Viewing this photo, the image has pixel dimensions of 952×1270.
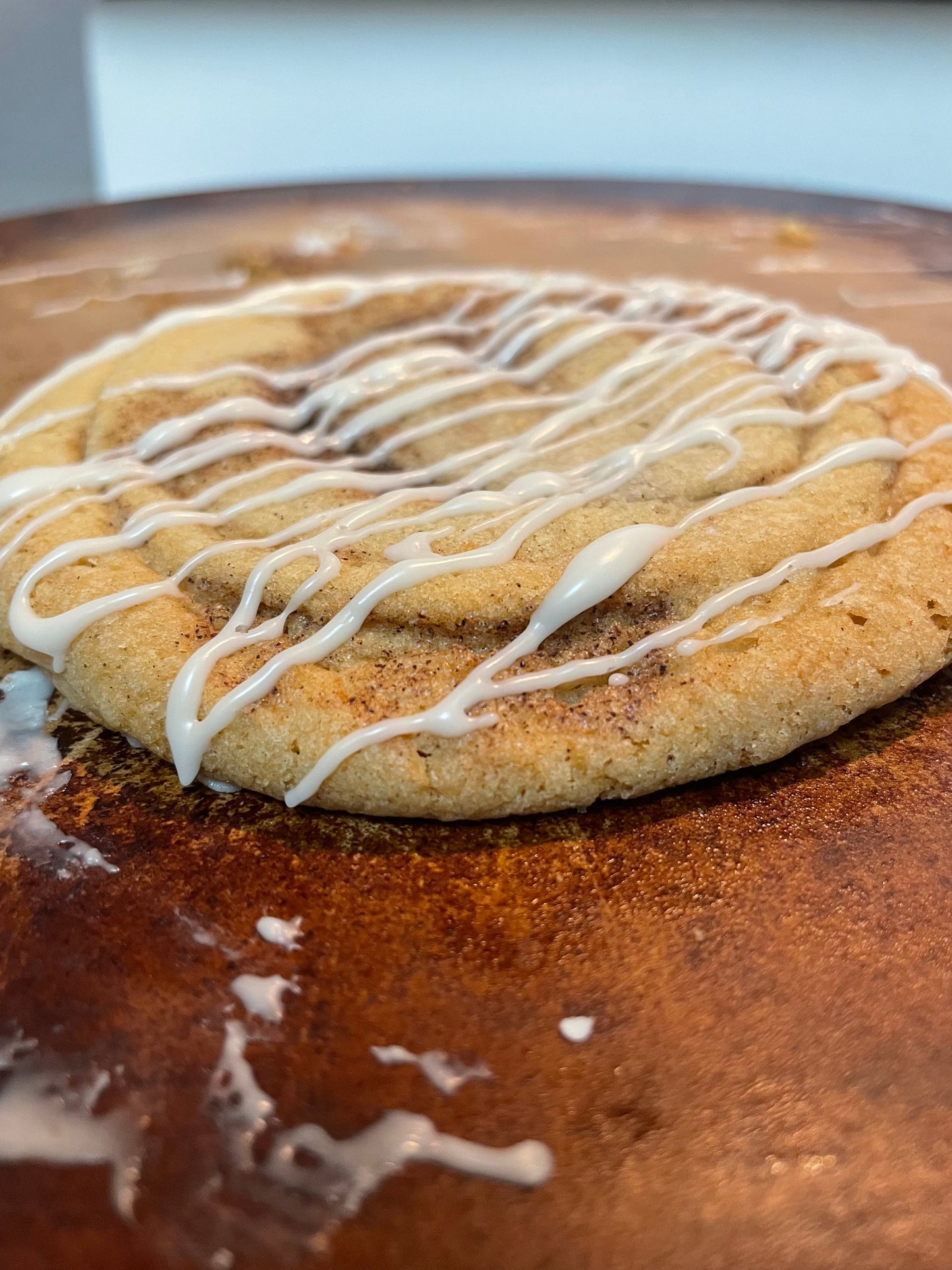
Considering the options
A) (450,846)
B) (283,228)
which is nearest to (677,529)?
(450,846)

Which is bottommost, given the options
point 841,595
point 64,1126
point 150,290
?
point 64,1126

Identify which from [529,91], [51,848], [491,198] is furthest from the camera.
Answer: [529,91]

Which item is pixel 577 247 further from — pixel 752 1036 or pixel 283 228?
pixel 752 1036

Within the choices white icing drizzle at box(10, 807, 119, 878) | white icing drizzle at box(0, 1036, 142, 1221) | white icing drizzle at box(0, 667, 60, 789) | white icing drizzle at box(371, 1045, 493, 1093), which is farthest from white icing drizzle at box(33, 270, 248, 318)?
white icing drizzle at box(371, 1045, 493, 1093)

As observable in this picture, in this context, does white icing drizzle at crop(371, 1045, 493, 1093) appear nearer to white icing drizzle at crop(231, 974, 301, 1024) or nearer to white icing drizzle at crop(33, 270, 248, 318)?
white icing drizzle at crop(231, 974, 301, 1024)

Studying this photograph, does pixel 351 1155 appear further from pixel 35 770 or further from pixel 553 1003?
pixel 35 770

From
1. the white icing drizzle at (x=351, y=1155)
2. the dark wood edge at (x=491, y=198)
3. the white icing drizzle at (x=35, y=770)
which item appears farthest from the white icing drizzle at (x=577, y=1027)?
the dark wood edge at (x=491, y=198)

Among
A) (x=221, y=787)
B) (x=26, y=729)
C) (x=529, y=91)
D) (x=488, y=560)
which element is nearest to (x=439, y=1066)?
(x=221, y=787)
